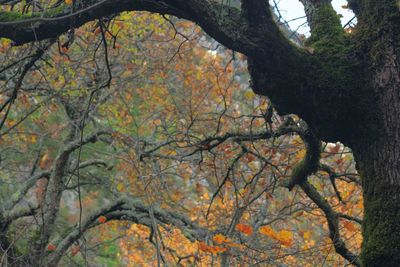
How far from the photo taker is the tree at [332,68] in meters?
3.36

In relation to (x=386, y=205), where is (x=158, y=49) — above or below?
above

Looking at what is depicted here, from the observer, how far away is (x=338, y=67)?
3.60 meters

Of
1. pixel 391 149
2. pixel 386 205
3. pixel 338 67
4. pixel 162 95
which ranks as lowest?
pixel 386 205

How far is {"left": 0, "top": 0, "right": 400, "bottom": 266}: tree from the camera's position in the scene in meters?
3.36

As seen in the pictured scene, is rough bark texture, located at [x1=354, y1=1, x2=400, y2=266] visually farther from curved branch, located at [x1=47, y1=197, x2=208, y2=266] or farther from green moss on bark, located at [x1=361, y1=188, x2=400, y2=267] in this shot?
curved branch, located at [x1=47, y1=197, x2=208, y2=266]

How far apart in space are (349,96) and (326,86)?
0.16m

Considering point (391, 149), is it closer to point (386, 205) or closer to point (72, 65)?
point (386, 205)

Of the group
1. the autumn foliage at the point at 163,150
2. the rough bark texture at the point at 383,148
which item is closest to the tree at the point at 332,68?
the rough bark texture at the point at 383,148

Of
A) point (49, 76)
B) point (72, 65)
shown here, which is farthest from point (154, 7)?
point (49, 76)

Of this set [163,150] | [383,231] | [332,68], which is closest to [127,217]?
[163,150]

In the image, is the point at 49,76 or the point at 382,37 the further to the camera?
the point at 49,76

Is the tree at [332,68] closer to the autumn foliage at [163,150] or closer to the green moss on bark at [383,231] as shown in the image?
→ the green moss on bark at [383,231]

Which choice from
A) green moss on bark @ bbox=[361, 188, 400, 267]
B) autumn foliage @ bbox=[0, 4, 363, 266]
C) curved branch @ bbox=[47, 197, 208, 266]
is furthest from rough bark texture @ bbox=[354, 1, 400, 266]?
curved branch @ bbox=[47, 197, 208, 266]

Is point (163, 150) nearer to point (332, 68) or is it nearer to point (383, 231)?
point (332, 68)
